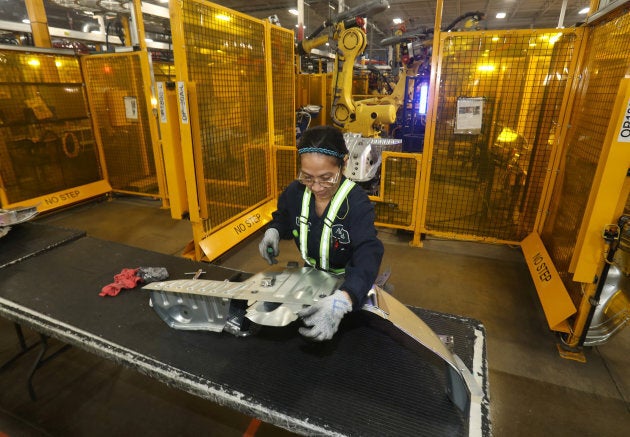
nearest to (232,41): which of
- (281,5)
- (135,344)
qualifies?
(135,344)

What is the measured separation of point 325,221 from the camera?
1.69 meters

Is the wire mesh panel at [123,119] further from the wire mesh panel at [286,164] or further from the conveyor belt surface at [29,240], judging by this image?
the conveyor belt surface at [29,240]

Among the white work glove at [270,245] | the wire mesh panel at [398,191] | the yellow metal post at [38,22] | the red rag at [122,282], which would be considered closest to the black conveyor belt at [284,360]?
Answer: the red rag at [122,282]

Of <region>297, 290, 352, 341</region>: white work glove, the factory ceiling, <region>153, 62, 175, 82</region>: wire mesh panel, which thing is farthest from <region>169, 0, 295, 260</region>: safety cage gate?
the factory ceiling

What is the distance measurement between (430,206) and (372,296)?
12.0 feet

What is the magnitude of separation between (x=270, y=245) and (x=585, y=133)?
10.4ft

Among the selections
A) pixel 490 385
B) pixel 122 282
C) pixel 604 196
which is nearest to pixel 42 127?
pixel 122 282

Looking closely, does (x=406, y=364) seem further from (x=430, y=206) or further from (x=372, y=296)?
(x=430, y=206)

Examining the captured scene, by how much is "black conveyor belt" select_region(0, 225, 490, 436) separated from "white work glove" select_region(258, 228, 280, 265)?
0.48 m

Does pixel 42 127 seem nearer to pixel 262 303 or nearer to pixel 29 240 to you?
pixel 29 240

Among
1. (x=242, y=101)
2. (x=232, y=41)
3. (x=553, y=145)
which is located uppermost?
(x=232, y=41)

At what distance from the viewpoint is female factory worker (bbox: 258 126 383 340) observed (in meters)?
1.42

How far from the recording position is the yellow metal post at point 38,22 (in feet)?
18.6

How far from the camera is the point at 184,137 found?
348 cm
